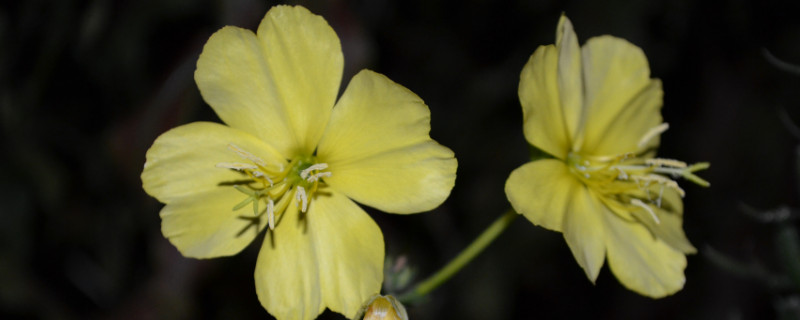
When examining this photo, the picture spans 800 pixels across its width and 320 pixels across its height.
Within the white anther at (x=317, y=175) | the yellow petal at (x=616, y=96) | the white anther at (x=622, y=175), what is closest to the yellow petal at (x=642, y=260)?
the white anther at (x=622, y=175)

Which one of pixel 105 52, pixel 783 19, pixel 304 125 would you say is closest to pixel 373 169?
pixel 304 125

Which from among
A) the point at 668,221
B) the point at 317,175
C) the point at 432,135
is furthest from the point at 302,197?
the point at 432,135

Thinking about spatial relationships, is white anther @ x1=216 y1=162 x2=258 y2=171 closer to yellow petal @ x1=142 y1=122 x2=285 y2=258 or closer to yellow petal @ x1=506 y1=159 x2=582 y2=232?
yellow petal @ x1=142 y1=122 x2=285 y2=258

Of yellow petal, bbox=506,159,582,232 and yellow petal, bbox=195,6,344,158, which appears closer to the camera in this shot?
yellow petal, bbox=506,159,582,232

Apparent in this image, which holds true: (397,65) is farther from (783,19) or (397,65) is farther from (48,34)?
(783,19)

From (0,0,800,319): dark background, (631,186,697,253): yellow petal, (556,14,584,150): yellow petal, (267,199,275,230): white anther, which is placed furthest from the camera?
(0,0,800,319): dark background

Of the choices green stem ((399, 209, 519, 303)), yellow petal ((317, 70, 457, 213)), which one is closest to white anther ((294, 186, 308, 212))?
yellow petal ((317, 70, 457, 213))

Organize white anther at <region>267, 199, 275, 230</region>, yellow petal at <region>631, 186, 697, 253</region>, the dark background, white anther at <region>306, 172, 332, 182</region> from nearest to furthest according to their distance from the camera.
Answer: white anther at <region>267, 199, 275, 230</region>
white anther at <region>306, 172, 332, 182</region>
yellow petal at <region>631, 186, 697, 253</region>
the dark background

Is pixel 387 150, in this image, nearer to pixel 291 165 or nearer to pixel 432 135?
pixel 291 165
